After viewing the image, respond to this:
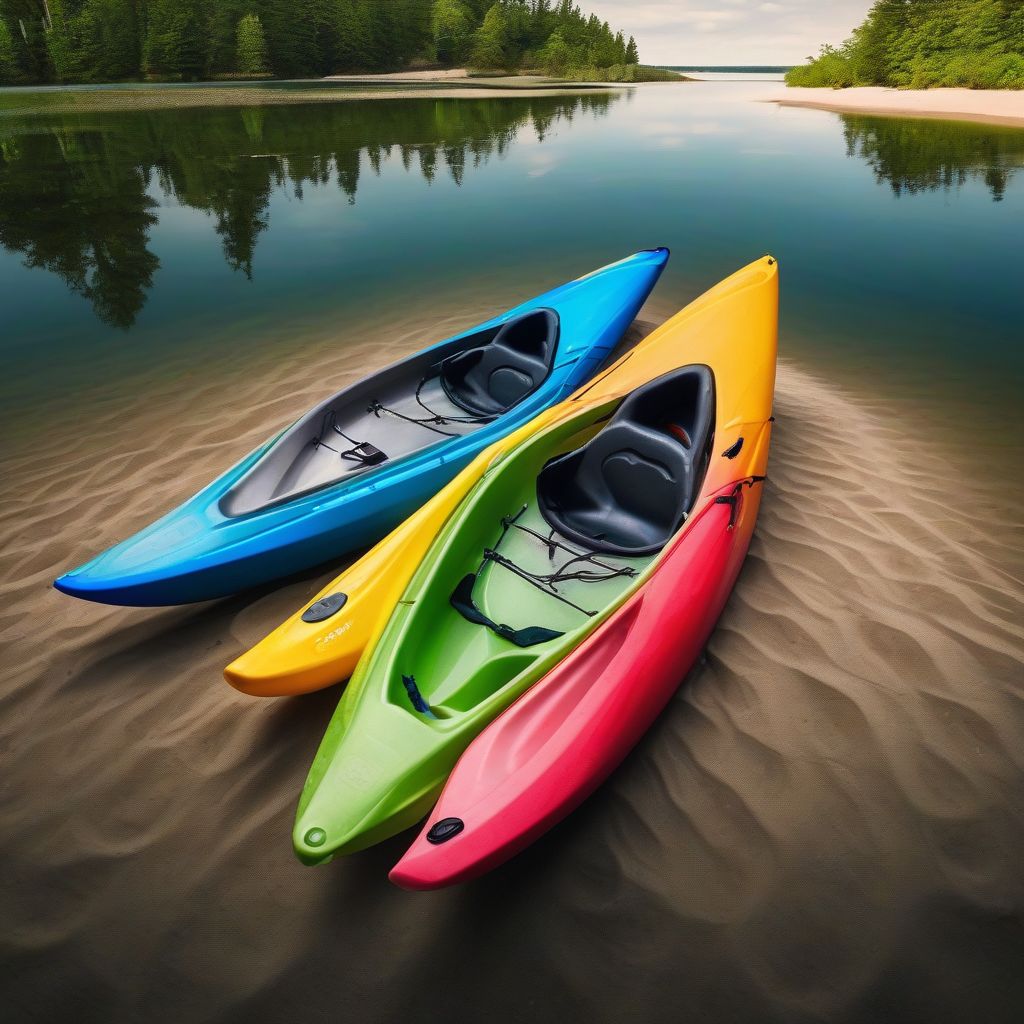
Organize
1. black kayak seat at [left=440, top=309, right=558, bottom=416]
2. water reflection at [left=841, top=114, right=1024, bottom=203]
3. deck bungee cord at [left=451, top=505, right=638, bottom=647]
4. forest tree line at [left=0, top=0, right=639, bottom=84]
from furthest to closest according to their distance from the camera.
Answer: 1. forest tree line at [left=0, top=0, right=639, bottom=84]
2. water reflection at [left=841, top=114, right=1024, bottom=203]
3. black kayak seat at [left=440, top=309, right=558, bottom=416]
4. deck bungee cord at [left=451, top=505, right=638, bottom=647]

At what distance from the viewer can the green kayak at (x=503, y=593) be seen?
2.38 meters

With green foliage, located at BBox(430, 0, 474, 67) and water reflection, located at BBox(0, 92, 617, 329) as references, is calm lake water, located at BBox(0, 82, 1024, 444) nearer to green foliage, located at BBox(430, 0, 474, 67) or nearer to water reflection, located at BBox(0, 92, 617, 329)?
water reflection, located at BBox(0, 92, 617, 329)

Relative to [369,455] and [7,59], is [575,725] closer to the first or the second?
[369,455]

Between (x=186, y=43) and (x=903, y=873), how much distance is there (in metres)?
71.1

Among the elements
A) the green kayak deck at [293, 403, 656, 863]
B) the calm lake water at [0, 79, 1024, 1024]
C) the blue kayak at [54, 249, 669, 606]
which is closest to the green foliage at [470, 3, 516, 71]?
the calm lake water at [0, 79, 1024, 1024]

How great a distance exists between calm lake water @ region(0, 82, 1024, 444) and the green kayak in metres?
4.54

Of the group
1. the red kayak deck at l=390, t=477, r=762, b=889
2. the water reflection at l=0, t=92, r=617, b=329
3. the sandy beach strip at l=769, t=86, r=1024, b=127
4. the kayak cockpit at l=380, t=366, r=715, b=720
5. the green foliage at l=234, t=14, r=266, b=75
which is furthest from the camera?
the green foliage at l=234, t=14, r=266, b=75

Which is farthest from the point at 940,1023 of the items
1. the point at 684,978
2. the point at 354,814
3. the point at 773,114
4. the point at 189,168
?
the point at 773,114

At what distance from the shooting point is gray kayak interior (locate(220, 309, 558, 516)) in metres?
4.44

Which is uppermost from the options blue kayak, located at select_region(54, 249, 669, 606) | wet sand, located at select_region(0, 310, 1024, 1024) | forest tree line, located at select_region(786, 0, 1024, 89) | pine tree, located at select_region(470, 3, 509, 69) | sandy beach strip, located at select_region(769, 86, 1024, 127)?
pine tree, located at select_region(470, 3, 509, 69)

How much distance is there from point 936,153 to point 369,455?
2200 cm

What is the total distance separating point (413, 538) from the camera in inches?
141

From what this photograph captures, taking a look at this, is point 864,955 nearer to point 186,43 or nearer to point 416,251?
point 416,251

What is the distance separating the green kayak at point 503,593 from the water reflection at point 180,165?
27.0 ft
